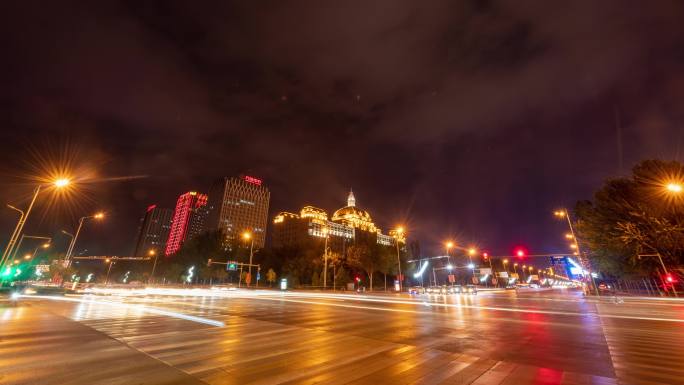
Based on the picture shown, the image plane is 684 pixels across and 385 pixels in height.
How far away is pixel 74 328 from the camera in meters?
8.80

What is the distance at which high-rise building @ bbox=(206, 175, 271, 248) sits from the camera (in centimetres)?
16362

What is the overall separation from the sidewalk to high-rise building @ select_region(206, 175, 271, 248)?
15776 centimetres

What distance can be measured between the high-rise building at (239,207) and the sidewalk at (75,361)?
518 feet

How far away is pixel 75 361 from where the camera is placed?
5.36m

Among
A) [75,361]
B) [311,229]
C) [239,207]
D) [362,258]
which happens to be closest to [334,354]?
[75,361]

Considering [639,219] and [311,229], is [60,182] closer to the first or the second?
[639,219]

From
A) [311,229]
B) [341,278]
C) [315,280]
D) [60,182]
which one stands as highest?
[311,229]

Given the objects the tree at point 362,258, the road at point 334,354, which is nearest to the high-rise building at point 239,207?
the tree at point 362,258

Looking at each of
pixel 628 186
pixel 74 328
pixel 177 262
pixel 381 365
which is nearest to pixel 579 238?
pixel 628 186

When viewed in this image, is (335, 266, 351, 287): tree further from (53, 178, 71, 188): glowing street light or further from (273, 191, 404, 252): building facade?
(273, 191, 404, 252): building facade

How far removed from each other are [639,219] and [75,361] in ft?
152

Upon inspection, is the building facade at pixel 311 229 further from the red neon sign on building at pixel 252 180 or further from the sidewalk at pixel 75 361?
the sidewalk at pixel 75 361

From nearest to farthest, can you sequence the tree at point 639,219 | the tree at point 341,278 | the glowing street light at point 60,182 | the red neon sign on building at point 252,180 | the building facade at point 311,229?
the glowing street light at point 60,182
the tree at point 639,219
the tree at point 341,278
the building facade at point 311,229
the red neon sign on building at point 252,180

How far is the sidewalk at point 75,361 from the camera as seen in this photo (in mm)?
4445
